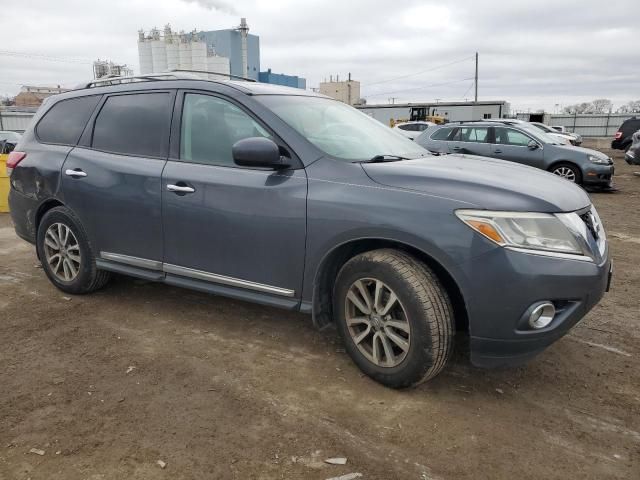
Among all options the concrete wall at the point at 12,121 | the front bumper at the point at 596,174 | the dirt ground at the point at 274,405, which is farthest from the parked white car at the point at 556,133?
the concrete wall at the point at 12,121

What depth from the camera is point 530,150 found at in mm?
10836

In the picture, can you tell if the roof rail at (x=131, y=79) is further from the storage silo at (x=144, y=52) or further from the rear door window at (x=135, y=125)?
the storage silo at (x=144, y=52)

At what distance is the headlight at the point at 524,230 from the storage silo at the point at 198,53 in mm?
52150

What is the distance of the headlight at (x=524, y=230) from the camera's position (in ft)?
8.13

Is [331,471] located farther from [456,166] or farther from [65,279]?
[65,279]

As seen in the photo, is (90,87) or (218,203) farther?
(90,87)

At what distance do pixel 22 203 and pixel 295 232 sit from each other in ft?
9.59

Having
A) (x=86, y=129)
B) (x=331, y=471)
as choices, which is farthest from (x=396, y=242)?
(x=86, y=129)

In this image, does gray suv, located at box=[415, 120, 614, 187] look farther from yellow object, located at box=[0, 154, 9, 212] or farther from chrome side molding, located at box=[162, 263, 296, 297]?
chrome side molding, located at box=[162, 263, 296, 297]

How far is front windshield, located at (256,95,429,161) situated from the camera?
3.21 meters

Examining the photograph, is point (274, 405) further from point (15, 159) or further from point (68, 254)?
point (15, 159)

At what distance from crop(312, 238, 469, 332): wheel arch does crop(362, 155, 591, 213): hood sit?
1.13 feet

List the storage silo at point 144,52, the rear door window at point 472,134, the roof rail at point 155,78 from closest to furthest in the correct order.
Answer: the roof rail at point 155,78 < the rear door window at point 472,134 < the storage silo at point 144,52

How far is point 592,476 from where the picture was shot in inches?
86.4
